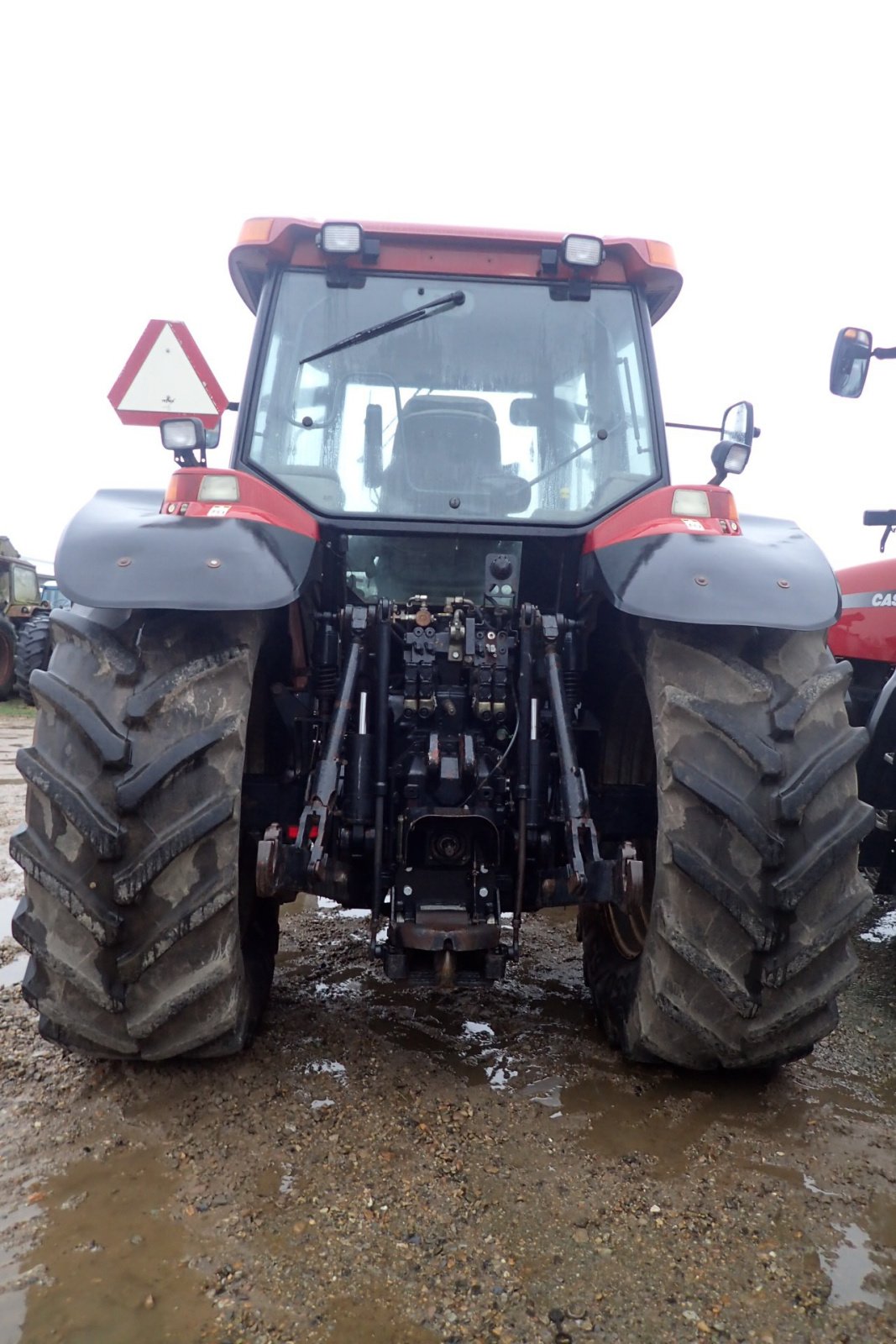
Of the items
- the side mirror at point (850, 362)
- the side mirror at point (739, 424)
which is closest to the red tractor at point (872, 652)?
the side mirror at point (850, 362)

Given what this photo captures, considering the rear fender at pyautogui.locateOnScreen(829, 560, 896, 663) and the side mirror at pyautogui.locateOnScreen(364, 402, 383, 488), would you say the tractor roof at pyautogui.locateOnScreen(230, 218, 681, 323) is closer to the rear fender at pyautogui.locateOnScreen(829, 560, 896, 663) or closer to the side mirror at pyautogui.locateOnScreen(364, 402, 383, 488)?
the side mirror at pyautogui.locateOnScreen(364, 402, 383, 488)

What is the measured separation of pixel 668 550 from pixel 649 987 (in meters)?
1.06

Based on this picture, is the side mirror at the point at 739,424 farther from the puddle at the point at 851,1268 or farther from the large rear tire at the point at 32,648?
the large rear tire at the point at 32,648

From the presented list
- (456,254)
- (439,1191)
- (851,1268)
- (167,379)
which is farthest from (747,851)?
(167,379)

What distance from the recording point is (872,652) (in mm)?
3930

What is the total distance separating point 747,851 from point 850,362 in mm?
2259

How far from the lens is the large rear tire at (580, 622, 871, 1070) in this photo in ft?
6.88

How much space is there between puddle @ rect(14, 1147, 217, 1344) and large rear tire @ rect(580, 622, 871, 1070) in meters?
1.15

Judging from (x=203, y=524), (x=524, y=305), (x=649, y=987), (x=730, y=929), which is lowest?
(x=649, y=987)

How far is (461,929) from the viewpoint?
232cm

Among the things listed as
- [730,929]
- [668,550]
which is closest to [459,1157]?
[730,929]

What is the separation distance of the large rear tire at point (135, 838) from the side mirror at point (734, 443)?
1.61m

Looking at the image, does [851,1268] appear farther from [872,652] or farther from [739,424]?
[872,652]

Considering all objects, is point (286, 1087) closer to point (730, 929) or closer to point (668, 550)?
point (730, 929)
